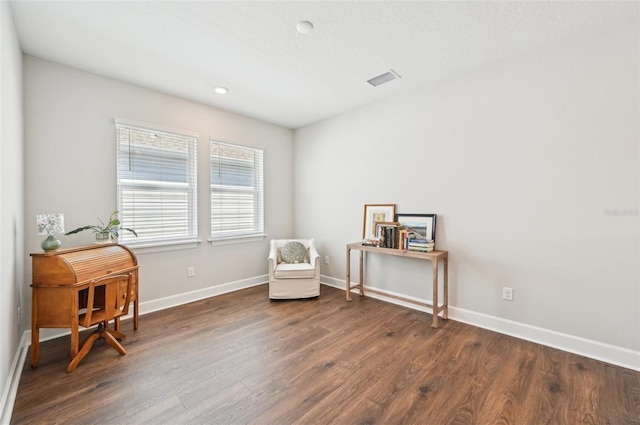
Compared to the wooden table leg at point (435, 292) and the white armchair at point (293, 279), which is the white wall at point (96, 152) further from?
the wooden table leg at point (435, 292)

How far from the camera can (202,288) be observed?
3.65 metres

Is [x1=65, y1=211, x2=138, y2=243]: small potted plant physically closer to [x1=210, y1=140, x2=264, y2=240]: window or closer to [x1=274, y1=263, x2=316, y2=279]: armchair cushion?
[x1=210, y1=140, x2=264, y2=240]: window

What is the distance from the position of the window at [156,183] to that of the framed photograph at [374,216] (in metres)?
2.28

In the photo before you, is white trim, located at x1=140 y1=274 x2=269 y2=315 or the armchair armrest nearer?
white trim, located at x1=140 y1=274 x2=269 y2=315

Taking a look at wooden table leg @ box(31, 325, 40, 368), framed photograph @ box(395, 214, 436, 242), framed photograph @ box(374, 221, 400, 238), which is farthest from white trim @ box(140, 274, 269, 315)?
framed photograph @ box(395, 214, 436, 242)

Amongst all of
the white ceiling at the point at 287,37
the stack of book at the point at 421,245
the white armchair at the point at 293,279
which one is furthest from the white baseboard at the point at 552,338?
the white ceiling at the point at 287,37

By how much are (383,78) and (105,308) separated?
3.44 metres

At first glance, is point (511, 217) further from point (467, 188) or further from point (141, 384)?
point (141, 384)

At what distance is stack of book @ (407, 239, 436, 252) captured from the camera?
295cm

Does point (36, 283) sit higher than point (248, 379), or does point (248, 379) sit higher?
point (36, 283)

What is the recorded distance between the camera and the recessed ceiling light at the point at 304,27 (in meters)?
2.11

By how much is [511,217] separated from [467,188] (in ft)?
1.61

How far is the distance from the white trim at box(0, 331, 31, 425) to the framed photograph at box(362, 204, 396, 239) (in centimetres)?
330

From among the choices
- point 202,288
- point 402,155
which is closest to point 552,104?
point 402,155
